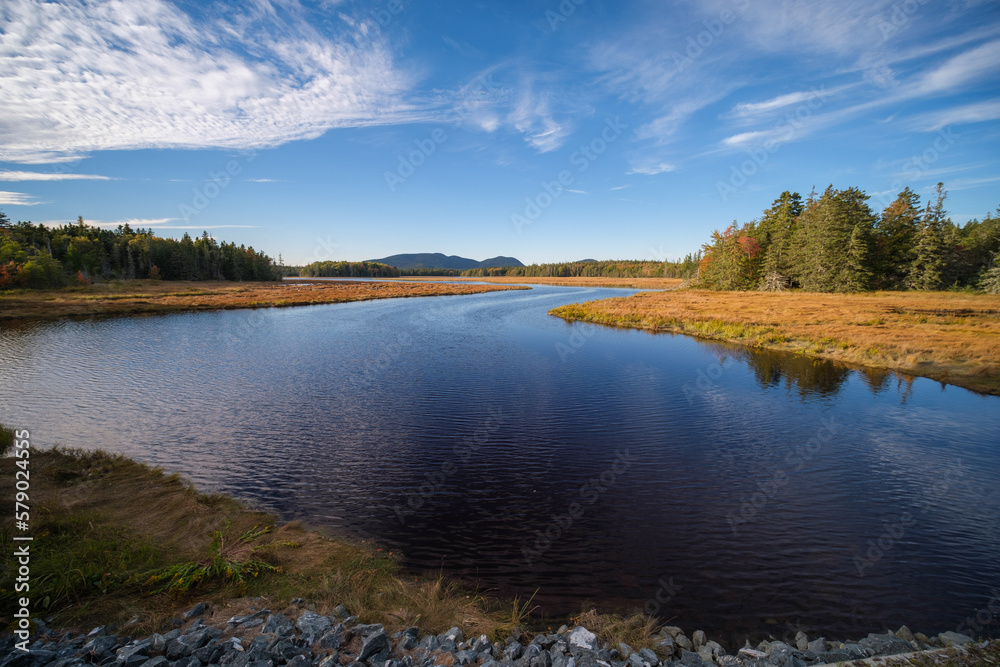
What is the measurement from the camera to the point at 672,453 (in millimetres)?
14094

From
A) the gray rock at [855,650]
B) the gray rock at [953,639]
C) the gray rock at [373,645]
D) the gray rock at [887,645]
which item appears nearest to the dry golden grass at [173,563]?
the gray rock at [373,645]

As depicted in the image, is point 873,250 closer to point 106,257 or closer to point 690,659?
point 690,659

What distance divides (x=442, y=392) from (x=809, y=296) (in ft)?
223

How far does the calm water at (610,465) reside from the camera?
8.13m

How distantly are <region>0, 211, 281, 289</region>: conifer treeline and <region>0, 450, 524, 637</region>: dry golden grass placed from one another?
100 m

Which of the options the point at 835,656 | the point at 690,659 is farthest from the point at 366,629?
the point at 835,656

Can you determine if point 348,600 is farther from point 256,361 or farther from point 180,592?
point 256,361

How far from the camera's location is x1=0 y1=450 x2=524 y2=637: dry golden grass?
6.21 meters

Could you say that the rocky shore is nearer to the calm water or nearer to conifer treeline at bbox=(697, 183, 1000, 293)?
the calm water

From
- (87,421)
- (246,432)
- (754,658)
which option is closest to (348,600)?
(754,658)

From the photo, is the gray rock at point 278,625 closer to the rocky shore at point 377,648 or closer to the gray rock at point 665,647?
the rocky shore at point 377,648

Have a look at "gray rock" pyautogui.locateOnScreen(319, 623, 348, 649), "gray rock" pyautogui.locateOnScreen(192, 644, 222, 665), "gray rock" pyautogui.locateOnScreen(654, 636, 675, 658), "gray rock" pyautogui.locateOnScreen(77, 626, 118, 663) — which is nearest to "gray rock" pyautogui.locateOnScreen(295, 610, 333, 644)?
"gray rock" pyautogui.locateOnScreen(319, 623, 348, 649)

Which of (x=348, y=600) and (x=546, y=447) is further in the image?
(x=546, y=447)

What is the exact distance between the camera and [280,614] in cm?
612
